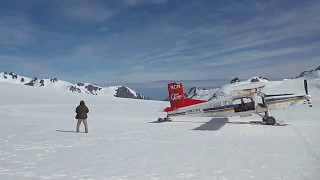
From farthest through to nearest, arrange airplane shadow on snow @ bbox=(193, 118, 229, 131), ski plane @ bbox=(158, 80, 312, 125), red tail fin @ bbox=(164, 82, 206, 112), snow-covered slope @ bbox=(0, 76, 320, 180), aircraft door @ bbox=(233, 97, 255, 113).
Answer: red tail fin @ bbox=(164, 82, 206, 112)
aircraft door @ bbox=(233, 97, 255, 113)
ski plane @ bbox=(158, 80, 312, 125)
airplane shadow on snow @ bbox=(193, 118, 229, 131)
snow-covered slope @ bbox=(0, 76, 320, 180)

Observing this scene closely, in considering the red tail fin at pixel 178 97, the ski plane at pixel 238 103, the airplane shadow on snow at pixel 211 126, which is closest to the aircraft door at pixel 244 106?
the ski plane at pixel 238 103

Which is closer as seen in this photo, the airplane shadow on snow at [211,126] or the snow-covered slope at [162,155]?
the snow-covered slope at [162,155]

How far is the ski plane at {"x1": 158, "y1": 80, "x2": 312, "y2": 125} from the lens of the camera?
1520 cm

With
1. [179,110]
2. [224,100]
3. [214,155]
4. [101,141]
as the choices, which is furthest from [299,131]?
[101,141]

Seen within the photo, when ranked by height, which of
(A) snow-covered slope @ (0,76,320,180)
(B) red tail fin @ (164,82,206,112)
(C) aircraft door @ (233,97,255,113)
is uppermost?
Result: (B) red tail fin @ (164,82,206,112)

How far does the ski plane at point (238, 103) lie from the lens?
49.9ft

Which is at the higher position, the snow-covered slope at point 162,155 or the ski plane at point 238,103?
the ski plane at point 238,103

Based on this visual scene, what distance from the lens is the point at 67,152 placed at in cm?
932

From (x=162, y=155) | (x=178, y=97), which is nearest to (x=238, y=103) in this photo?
(x=178, y=97)

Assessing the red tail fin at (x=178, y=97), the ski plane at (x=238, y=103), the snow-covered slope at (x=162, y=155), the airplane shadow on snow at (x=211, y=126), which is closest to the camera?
the snow-covered slope at (x=162, y=155)

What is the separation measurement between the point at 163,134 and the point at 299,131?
6.54m

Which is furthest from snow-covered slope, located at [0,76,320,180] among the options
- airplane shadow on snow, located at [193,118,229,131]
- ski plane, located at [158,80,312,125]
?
ski plane, located at [158,80,312,125]

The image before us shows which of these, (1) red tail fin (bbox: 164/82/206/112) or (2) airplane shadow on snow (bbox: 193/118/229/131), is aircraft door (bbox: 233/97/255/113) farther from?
(1) red tail fin (bbox: 164/82/206/112)

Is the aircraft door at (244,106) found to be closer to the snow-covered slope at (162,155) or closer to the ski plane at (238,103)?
the ski plane at (238,103)
